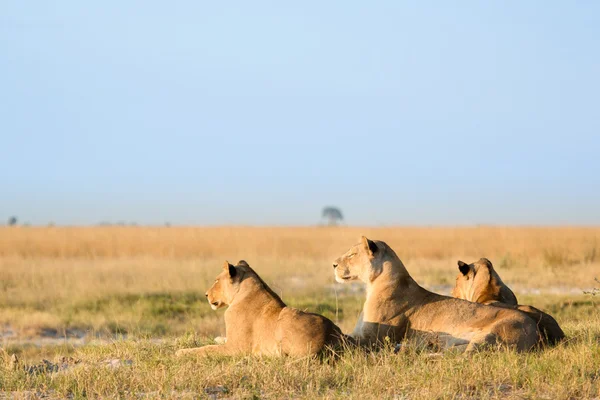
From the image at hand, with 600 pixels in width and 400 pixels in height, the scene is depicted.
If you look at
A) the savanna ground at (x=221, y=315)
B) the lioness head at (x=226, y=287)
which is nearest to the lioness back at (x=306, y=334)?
the savanna ground at (x=221, y=315)

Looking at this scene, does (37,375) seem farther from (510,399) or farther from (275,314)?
(510,399)

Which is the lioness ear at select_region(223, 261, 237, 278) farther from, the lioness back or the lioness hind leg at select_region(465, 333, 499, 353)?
the lioness hind leg at select_region(465, 333, 499, 353)

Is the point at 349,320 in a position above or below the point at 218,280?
below

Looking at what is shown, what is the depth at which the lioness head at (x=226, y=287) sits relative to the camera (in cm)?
819

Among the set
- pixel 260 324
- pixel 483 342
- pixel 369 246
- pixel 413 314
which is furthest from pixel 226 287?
pixel 483 342

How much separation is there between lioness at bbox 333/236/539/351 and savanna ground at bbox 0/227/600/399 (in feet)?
1.06

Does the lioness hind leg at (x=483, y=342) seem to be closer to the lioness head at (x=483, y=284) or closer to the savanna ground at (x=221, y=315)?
the savanna ground at (x=221, y=315)

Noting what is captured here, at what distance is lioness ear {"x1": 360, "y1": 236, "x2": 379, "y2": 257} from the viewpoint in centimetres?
827

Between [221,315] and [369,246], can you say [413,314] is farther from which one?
[221,315]

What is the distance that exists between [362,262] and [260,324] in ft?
3.92

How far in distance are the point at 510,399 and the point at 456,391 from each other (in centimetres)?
37

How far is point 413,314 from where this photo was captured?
811cm

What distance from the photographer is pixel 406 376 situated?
21.6 feet

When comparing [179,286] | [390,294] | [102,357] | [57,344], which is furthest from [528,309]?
[179,286]
